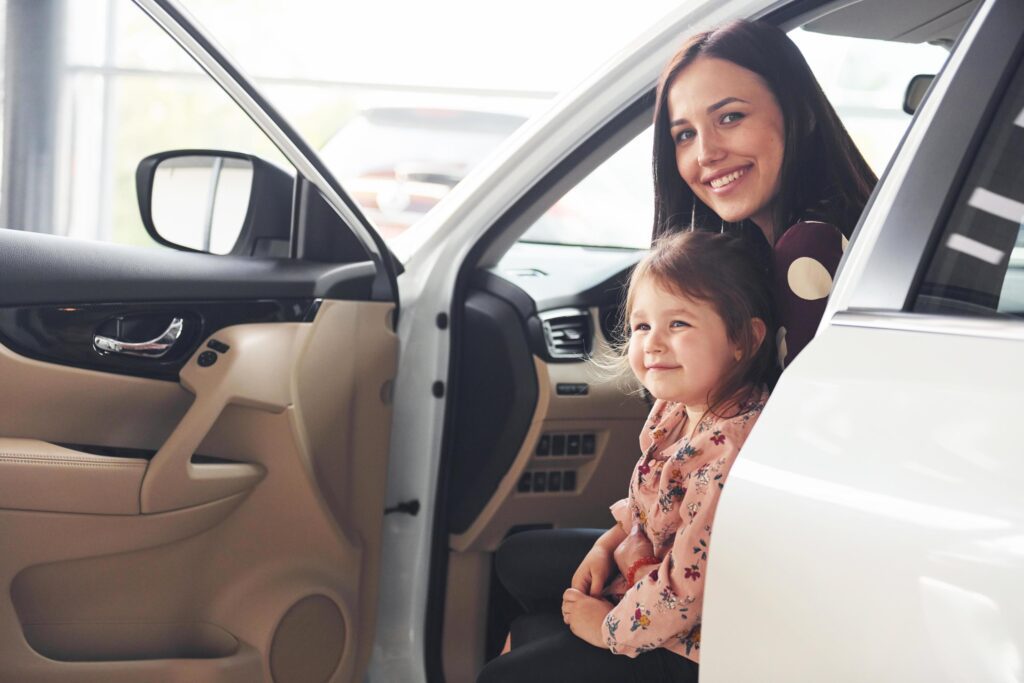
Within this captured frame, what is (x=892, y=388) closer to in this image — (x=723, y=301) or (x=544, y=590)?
(x=723, y=301)

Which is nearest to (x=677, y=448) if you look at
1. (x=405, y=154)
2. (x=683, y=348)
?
(x=683, y=348)

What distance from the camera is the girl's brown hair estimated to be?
5.24ft

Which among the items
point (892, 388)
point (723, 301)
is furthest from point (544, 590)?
point (892, 388)

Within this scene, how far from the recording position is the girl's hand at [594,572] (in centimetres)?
181

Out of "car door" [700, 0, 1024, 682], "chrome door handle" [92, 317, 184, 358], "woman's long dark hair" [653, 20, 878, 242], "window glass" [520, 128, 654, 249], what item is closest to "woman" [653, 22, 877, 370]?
"woman's long dark hair" [653, 20, 878, 242]

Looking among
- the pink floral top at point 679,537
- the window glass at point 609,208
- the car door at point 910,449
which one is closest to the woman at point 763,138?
the pink floral top at point 679,537

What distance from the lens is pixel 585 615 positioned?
67.4 inches

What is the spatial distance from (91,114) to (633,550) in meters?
8.43

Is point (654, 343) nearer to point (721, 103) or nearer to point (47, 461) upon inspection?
point (721, 103)

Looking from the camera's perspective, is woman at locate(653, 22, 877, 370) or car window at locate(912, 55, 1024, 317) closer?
car window at locate(912, 55, 1024, 317)

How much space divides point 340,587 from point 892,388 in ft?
4.36

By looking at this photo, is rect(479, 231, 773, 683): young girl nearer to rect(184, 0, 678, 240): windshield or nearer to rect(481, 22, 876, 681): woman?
rect(481, 22, 876, 681): woman

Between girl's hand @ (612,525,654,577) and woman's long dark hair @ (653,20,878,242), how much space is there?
519 millimetres

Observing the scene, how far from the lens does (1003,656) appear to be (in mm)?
858
